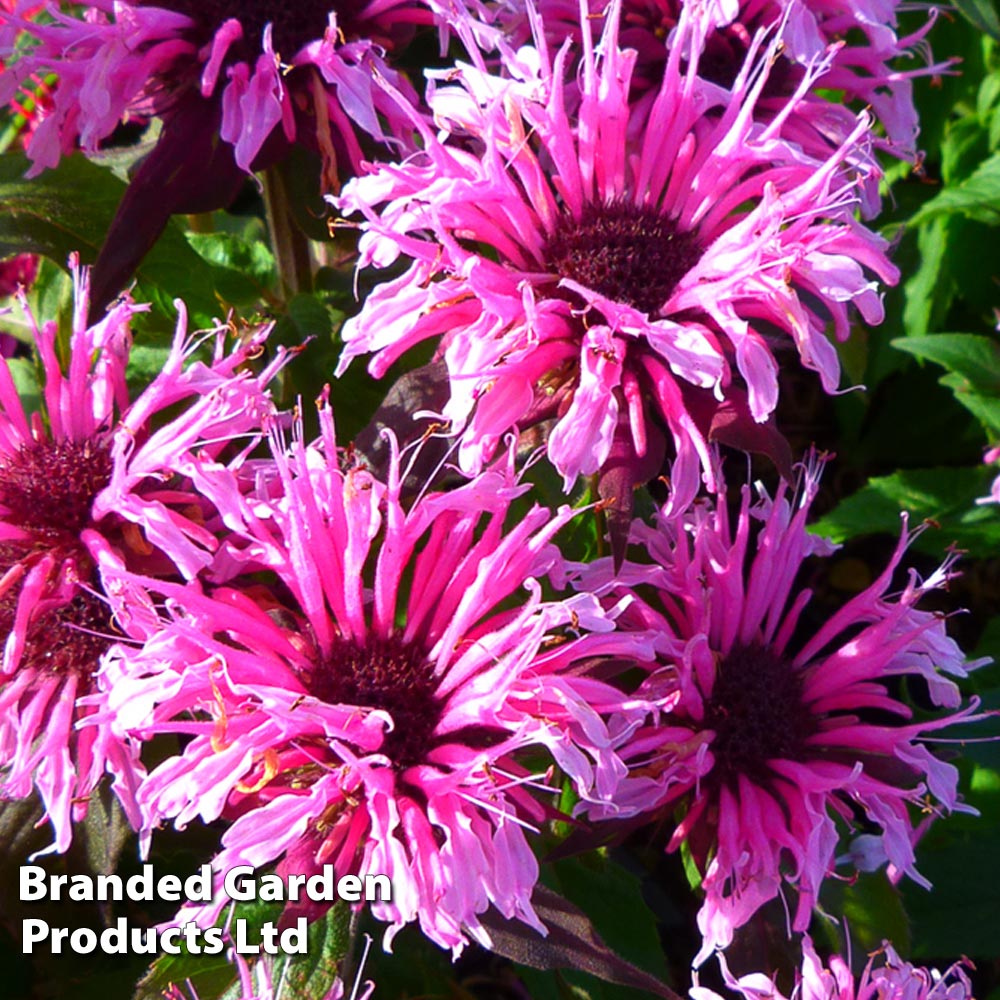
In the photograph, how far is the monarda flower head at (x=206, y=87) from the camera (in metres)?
0.85

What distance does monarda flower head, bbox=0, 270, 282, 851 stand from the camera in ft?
2.57

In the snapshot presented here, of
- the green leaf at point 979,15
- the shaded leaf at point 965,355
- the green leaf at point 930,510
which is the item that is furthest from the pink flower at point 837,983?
the green leaf at point 979,15

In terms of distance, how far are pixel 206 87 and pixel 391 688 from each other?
0.42m

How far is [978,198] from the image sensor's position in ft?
4.39

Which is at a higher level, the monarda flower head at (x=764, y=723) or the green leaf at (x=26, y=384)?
the green leaf at (x=26, y=384)

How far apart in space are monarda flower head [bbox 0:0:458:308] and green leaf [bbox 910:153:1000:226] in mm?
684

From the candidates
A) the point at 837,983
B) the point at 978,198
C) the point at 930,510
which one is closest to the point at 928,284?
the point at 978,198

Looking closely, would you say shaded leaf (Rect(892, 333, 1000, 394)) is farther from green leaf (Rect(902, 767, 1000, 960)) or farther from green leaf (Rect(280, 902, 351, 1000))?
green leaf (Rect(280, 902, 351, 1000))

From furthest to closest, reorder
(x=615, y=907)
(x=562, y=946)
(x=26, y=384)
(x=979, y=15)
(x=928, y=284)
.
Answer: (x=928, y=284) → (x=26, y=384) → (x=979, y=15) → (x=615, y=907) → (x=562, y=946)

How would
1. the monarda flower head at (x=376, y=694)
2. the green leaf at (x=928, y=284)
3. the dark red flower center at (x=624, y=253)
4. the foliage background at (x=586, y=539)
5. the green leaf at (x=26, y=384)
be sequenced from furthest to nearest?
the green leaf at (x=928, y=284), the green leaf at (x=26, y=384), the foliage background at (x=586, y=539), the dark red flower center at (x=624, y=253), the monarda flower head at (x=376, y=694)

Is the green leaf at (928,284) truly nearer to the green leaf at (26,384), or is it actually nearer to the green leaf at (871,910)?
the green leaf at (871,910)

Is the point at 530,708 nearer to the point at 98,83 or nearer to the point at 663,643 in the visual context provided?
the point at 663,643

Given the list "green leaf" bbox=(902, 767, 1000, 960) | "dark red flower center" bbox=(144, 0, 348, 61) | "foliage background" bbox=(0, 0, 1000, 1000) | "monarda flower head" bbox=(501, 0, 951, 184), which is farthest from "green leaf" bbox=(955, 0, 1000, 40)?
"green leaf" bbox=(902, 767, 1000, 960)

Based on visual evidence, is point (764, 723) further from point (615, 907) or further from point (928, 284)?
point (928, 284)
